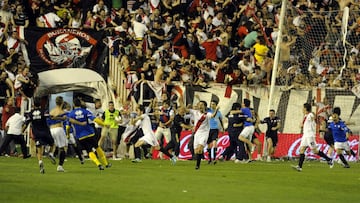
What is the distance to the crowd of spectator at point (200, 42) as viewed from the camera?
36.2 meters

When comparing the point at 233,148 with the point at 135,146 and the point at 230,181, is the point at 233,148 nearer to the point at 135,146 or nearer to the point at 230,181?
the point at 135,146

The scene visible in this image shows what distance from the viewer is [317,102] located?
3681 centimetres

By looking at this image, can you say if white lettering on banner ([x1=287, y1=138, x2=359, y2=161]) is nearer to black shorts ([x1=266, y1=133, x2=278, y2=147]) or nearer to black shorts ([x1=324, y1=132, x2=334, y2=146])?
black shorts ([x1=266, y1=133, x2=278, y2=147])

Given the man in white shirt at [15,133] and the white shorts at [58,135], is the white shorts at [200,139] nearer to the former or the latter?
the white shorts at [58,135]

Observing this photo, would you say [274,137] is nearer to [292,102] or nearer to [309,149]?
[309,149]

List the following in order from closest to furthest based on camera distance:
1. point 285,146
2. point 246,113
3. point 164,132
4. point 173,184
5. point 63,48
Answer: point 173,184 → point 246,113 → point 164,132 → point 63,48 → point 285,146

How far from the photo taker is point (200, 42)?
38.8 m

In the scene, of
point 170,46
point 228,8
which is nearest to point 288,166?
point 170,46

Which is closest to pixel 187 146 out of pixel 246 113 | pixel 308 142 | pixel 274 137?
pixel 246 113

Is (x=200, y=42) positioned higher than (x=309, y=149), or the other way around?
(x=200, y=42)

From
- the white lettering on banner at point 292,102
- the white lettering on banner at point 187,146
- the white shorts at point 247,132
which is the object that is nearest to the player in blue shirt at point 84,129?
the white shorts at point 247,132

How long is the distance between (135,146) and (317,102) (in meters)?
7.54

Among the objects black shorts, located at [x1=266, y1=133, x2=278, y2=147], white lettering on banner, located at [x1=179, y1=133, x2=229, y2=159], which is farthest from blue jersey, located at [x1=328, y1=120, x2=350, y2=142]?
white lettering on banner, located at [x1=179, y1=133, x2=229, y2=159]

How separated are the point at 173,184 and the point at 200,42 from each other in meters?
17.3
